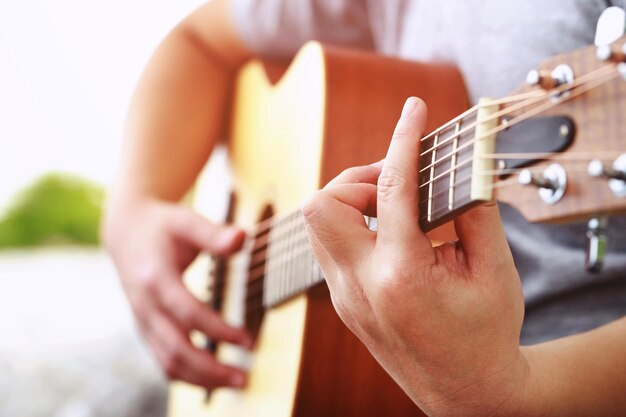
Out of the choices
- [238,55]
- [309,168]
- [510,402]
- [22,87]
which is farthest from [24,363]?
[22,87]

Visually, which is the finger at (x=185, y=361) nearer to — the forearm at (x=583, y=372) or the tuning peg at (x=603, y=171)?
the forearm at (x=583, y=372)

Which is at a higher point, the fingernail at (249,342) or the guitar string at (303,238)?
the guitar string at (303,238)

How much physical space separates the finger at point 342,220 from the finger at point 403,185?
0.08ft

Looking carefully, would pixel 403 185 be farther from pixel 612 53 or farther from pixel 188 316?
pixel 188 316

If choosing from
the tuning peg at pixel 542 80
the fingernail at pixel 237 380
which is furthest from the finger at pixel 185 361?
the tuning peg at pixel 542 80

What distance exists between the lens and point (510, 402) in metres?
0.48

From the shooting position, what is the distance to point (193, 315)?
2.87ft

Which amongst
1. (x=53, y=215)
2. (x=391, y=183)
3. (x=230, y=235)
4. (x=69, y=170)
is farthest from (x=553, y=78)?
(x=69, y=170)

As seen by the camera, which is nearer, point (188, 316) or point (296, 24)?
point (188, 316)

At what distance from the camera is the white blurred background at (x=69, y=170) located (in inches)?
48.8

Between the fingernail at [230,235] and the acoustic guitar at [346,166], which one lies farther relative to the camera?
the fingernail at [230,235]

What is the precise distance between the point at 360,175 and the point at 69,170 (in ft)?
6.16

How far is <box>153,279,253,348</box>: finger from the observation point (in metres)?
0.84

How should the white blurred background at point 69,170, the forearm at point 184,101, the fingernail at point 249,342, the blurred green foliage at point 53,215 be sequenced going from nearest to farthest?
the fingernail at point 249,342
the forearm at point 184,101
the white blurred background at point 69,170
the blurred green foliage at point 53,215
